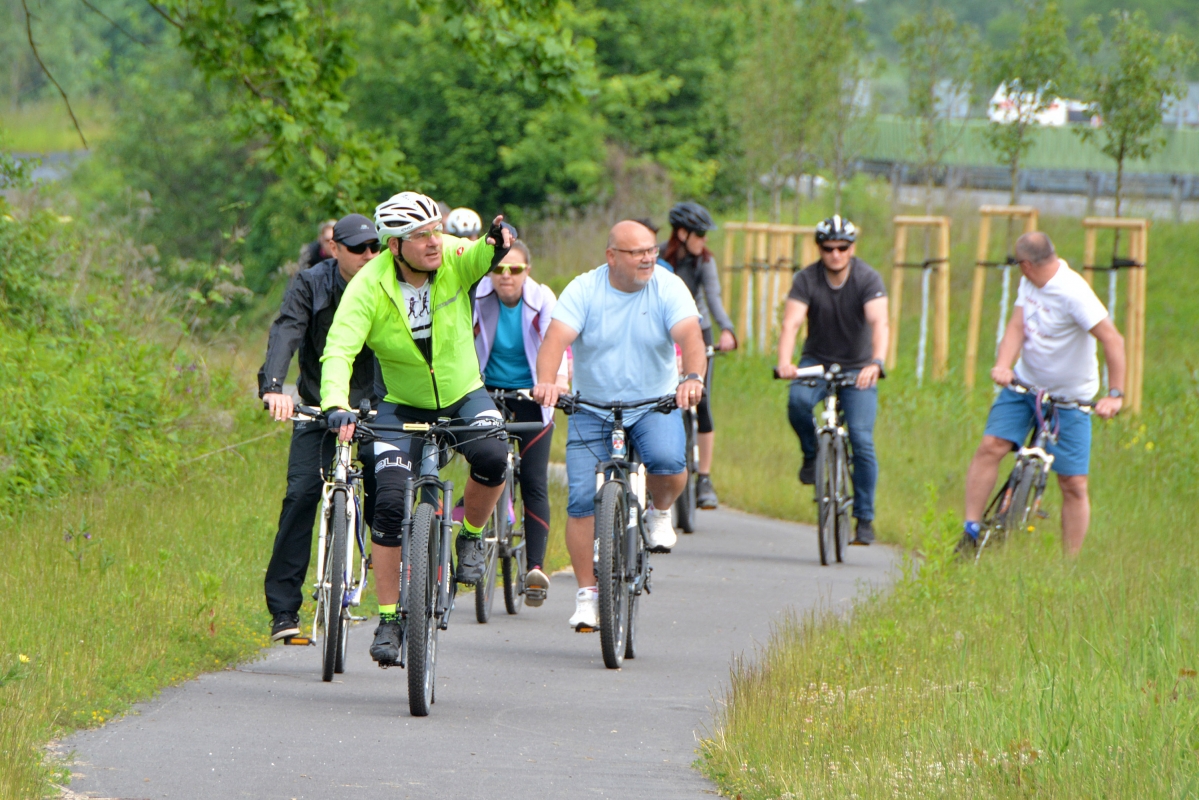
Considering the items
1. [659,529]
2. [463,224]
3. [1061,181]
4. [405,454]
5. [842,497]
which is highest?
[1061,181]

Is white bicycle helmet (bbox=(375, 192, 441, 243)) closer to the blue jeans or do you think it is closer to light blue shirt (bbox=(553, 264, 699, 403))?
light blue shirt (bbox=(553, 264, 699, 403))

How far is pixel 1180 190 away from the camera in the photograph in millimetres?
31484

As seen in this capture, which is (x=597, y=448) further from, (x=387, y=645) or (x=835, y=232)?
(x=835, y=232)

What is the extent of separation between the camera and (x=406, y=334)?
6934 millimetres

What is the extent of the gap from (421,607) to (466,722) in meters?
0.56

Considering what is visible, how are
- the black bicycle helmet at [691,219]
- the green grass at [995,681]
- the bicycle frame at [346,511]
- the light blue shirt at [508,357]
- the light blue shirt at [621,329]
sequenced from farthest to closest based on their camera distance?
1. the black bicycle helmet at [691,219]
2. the light blue shirt at [508,357]
3. the light blue shirt at [621,329]
4. the bicycle frame at [346,511]
5. the green grass at [995,681]

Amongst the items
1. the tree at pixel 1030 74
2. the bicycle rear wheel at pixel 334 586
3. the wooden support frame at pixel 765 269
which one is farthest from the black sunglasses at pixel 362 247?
the tree at pixel 1030 74

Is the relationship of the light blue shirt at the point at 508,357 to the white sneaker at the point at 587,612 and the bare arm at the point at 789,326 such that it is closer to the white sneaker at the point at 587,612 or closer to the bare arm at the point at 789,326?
the white sneaker at the point at 587,612

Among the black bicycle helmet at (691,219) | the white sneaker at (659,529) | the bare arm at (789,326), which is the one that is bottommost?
the white sneaker at (659,529)

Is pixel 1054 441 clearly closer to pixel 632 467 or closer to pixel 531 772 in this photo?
pixel 632 467

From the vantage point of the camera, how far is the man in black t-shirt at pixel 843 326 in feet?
36.4

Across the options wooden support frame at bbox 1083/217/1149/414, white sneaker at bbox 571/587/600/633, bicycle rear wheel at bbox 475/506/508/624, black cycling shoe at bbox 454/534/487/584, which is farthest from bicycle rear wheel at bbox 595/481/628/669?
wooden support frame at bbox 1083/217/1149/414

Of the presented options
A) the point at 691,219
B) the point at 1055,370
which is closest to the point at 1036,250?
the point at 1055,370

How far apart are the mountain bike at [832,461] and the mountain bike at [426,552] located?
4.35m
